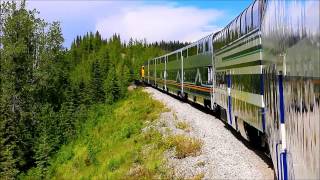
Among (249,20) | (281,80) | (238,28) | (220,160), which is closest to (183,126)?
(238,28)

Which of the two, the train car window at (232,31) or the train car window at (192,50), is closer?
the train car window at (232,31)

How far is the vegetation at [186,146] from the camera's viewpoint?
569 inches

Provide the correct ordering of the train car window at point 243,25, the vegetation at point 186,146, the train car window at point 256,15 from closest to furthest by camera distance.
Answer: the train car window at point 256,15 → the train car window at point 243,25 → the vegetation at point 186,146

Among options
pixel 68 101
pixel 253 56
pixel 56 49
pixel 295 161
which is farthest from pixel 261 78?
pixel 68 101

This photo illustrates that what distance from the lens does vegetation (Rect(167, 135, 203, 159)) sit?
47.4 ft

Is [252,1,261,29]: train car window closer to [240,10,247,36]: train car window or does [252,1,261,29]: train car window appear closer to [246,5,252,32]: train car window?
[246,5,252,32]: train car window

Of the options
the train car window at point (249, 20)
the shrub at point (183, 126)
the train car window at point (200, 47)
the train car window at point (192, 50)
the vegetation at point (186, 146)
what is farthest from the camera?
the train car window at point (192, 50)

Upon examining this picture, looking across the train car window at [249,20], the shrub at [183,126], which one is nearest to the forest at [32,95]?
the shrub at [183,126]

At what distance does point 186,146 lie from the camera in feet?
48.9

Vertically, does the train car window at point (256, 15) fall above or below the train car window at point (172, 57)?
above

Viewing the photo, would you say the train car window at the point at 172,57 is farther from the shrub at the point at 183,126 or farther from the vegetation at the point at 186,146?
the vegetation at the point at 186,146

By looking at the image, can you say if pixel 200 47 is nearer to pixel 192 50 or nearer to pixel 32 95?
pixel 192 50

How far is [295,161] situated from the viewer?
5.72m

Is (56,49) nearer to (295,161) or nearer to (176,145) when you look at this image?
(176,145)
